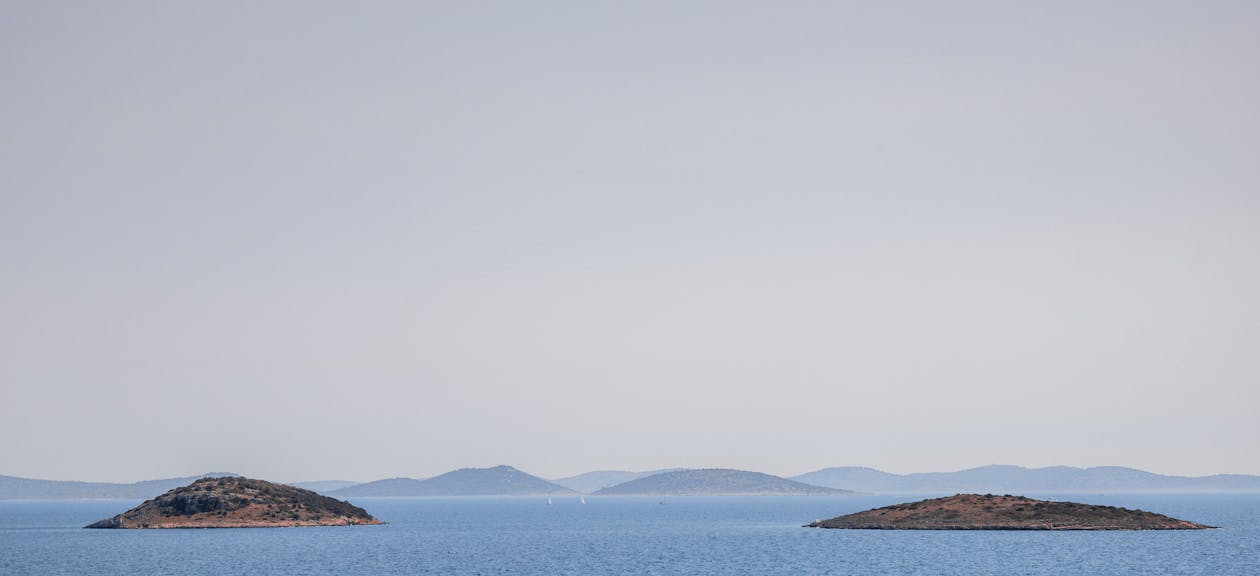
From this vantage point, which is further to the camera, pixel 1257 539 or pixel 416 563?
pixel 1257 539

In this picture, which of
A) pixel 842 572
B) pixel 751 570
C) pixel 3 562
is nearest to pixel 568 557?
pixel 751 570

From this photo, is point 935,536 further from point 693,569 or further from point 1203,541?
point 693,569

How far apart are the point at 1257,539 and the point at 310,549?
150013mm

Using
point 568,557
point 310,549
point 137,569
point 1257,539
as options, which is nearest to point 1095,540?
point 1257,539

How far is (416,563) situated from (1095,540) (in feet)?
322

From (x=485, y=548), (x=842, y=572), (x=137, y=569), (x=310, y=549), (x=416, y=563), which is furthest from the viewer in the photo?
(x=485, y=548)

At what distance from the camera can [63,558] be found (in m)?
168

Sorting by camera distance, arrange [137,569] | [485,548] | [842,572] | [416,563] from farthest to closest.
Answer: [485,548] < [416,563] < [137,569] < [842,572]

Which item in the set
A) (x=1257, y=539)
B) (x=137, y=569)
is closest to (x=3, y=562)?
(x=137, y=569)

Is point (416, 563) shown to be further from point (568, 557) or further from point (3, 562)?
point (3, 562)

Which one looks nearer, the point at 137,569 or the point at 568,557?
the point at 137,569

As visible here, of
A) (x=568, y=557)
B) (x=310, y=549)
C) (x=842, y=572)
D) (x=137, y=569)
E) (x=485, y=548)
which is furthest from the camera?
(x=485, y=548)

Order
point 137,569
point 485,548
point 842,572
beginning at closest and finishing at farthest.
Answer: point 842,572, point 137,569, point 485,548

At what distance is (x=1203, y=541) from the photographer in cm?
18062
